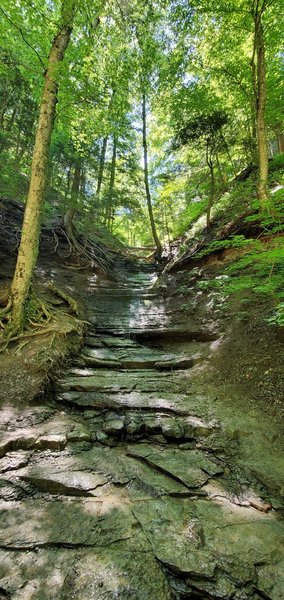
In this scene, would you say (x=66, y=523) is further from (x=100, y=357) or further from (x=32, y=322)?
(x=32, y=322)

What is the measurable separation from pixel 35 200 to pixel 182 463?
5366mm

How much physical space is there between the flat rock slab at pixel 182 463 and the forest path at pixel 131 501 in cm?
1

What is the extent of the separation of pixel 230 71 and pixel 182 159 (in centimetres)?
365

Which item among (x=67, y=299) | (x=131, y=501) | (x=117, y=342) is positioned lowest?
(x=131, y=501)

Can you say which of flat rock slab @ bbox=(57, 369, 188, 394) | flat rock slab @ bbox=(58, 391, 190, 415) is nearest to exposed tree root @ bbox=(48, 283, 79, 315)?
flat rock slab @ bbox=(57, 369, 188, 394)

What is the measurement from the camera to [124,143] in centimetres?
1639

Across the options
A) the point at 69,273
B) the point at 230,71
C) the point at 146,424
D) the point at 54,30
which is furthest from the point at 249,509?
the point at 230,71

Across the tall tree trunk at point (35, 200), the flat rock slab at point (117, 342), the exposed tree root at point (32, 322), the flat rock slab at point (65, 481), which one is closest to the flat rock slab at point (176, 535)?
the flat rock slab at point (65, 481)


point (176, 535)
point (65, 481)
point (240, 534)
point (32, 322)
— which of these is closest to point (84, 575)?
point (176, 535)

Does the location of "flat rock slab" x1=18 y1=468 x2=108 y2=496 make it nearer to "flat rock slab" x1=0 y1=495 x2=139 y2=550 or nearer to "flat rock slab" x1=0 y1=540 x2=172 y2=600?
"flat rock slab" x1=0 y1=495 x2=139 y2=550

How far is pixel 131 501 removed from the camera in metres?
2.94

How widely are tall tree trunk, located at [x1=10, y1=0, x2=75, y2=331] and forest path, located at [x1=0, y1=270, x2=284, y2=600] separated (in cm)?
184

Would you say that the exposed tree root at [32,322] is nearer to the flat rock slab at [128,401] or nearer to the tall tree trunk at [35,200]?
the tall tree trunk at [35,200]

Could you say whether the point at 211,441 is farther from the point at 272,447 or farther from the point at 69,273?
the point at 69,273
